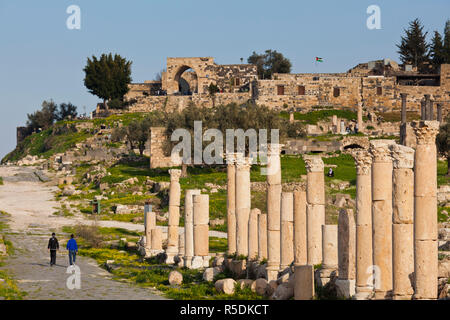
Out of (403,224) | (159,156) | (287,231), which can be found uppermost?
(159,156)

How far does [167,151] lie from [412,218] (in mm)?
38940

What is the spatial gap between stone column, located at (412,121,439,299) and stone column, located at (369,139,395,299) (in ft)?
4.86

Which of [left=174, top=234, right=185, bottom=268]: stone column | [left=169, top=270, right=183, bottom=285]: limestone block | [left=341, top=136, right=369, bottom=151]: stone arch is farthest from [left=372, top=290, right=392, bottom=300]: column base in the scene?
[left=341, top=136, right=369, bottom=151]: stone arch

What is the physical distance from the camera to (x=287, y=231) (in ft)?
73.2

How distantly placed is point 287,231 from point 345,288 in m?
4.26

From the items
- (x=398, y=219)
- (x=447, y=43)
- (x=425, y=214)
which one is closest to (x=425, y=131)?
(x=425, y=214)

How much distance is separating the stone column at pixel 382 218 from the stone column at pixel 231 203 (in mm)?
10079

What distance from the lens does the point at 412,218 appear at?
16.1 metres

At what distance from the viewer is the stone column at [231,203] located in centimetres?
2693

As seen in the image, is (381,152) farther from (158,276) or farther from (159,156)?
(159,156)

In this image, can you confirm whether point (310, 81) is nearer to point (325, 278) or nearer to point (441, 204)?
point (441, 204)

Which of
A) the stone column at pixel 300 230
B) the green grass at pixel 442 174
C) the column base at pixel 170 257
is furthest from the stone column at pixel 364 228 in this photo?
the green grass at pixel 442 174

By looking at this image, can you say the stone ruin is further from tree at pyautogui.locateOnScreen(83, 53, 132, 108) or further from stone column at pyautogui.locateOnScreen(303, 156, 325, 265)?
tree at pyautogui.locateOnScreen(83, 53, 132, 108)

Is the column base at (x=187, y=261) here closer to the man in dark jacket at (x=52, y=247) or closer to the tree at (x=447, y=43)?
the man in dark jacket at (x=52, y=247)
